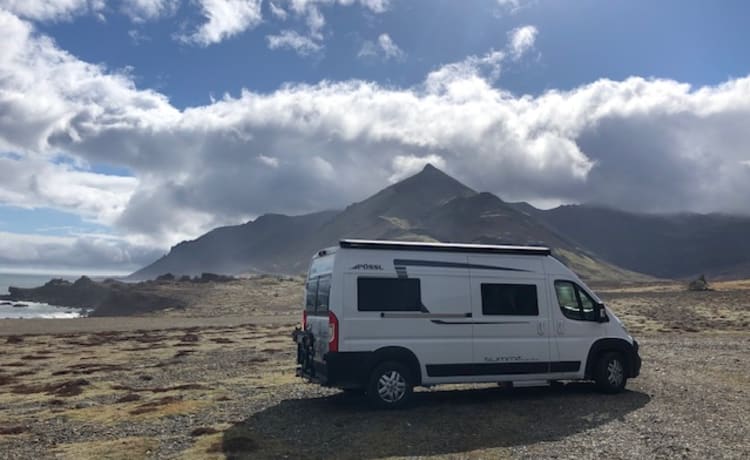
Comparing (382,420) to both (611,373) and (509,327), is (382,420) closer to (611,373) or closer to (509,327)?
(509,327)

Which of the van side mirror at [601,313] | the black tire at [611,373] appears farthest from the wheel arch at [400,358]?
the van side mirror at [601,313]

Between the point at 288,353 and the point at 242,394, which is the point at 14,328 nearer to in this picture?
the point at 288,353

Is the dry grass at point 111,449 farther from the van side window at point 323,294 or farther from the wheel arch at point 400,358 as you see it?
the wheel arch at point 400,358

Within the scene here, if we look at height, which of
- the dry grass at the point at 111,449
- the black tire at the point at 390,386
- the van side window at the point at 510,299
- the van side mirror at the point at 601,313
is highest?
the van side window at the point at 510,299

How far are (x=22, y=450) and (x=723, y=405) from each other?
1383 cm

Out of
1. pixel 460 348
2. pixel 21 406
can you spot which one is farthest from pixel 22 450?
pixel 460 348

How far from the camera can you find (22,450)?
11227mm

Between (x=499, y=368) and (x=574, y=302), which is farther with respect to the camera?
(x=574, y=302)

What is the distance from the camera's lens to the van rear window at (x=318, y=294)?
44.8 feet

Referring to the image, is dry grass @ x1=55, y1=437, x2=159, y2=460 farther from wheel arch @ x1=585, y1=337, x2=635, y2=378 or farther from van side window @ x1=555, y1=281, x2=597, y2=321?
wheel arch @ x1=585, y1=337, x2=635, y2=378

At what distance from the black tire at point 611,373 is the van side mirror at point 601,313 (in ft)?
2.63

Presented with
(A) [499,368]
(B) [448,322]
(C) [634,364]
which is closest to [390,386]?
(B) [448,322]

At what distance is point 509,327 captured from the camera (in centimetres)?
1441

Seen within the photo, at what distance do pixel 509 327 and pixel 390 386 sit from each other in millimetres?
3092
